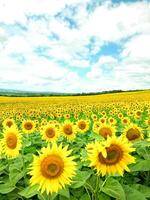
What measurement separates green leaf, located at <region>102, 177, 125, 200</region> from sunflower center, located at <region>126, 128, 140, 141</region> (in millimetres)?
1463

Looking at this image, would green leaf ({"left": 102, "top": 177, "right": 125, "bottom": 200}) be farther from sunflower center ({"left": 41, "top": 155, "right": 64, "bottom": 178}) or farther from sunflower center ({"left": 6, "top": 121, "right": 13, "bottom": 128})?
sunflower center ({"left": 6, "top": 121, "right": 13, "bottom": 128})

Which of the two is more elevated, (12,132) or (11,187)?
(12,132)

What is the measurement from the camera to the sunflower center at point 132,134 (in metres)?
5.02

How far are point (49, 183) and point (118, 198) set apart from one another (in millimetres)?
699

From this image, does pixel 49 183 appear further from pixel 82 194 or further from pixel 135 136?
pixel 135 136

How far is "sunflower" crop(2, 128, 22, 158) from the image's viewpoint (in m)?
4.87

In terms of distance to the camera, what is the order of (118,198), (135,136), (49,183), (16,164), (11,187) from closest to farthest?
(49,183)
(118,198)
(11,187)
(16,164)
(135,136)

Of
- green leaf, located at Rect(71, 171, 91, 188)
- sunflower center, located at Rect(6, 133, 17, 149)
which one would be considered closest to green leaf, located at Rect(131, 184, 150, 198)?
green leaf, located at Rect(71, 171, 91, 188)

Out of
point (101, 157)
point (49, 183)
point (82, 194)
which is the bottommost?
point (82, 194)

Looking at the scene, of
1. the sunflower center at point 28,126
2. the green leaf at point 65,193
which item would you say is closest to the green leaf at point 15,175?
the green leaf at point 65,193

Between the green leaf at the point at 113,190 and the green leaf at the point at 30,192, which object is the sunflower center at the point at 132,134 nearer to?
the green leaf at the point at 113,190

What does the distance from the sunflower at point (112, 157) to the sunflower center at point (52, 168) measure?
0.27 metres

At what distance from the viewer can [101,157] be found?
322 cm

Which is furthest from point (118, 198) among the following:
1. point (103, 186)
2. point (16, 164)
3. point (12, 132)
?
point (12, 132)
